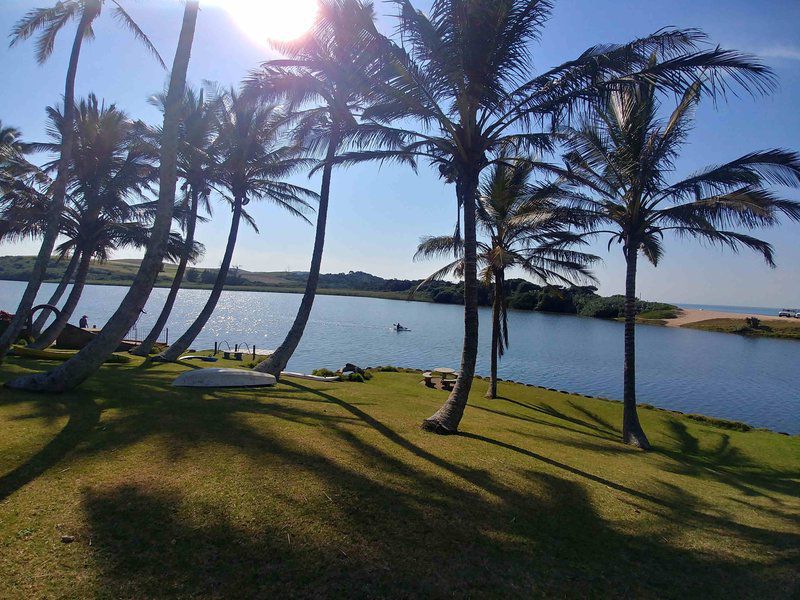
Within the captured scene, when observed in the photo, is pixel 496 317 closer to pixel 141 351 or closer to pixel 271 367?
pixel 271 367

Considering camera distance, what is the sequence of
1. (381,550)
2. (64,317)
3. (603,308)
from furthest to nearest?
(603,308) < (64,317) < (381,550)

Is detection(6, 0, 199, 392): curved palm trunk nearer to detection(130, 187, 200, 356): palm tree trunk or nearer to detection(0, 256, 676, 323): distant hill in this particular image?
detection(130, 187, 200, 356): palm tree trunk

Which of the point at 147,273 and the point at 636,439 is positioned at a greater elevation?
the point at 147,273

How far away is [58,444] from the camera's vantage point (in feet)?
19.0

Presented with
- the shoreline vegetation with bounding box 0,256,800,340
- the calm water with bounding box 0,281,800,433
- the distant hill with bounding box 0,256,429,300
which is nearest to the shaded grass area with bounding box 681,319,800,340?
the shoreline vegetation with bounding box 0,256,800,340

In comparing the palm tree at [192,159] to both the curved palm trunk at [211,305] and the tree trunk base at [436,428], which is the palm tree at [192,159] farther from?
the tree trunk base at [436,428]

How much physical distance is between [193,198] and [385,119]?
1252cm

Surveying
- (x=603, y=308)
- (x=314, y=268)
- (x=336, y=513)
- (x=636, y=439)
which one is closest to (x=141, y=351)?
(x=314, y=268)

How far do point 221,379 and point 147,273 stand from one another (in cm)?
358

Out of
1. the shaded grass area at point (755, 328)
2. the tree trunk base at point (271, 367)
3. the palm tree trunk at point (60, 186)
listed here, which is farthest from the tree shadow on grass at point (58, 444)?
the shaded grass area at point (755, 328)

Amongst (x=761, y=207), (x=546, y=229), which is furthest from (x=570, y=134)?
(x=546, y=229)

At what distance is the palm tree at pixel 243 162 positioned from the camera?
744 inches

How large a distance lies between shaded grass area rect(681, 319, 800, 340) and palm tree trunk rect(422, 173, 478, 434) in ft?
273

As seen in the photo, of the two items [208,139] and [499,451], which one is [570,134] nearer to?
[499,451]
